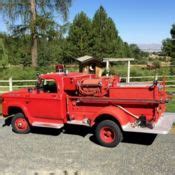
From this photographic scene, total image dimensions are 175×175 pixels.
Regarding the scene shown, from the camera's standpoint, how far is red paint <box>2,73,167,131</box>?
8836 millimetres

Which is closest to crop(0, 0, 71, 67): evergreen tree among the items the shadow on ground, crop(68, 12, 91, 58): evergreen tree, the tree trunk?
the tree trunk

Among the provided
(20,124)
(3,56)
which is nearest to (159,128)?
(20,124)

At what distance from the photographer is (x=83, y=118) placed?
32.0ft

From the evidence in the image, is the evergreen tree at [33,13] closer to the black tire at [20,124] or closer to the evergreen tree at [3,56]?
the evergreen tree at [3,56]

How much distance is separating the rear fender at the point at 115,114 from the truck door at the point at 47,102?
4.29ft

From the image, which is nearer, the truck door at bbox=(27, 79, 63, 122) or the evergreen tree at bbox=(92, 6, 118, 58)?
the truck door at bbox=(27, 79, 63, 122)

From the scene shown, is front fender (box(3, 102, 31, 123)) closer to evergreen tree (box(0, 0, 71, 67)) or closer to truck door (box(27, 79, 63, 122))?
truck door (box(27, 79, 63, 122))

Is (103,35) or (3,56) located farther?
(103,35)

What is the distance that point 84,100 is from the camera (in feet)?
31.5

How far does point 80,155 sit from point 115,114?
142 centimetres

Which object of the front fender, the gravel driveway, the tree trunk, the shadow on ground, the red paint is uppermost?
the tree trunk

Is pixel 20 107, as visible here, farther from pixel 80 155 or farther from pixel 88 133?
pixel 80 155

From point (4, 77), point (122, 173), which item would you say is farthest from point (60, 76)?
point (4, 77)

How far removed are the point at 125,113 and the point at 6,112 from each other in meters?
4.05
